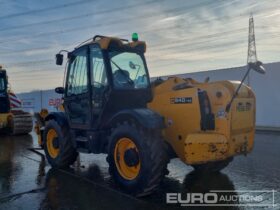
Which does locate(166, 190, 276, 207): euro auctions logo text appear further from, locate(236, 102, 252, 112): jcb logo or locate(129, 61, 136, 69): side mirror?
locate(129, 61, 136, 69): side mirror

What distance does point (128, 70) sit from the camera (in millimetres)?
6477

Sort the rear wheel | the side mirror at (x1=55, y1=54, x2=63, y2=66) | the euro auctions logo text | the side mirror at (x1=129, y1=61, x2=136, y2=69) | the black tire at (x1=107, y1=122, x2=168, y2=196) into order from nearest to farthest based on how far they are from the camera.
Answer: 1. the euro auctions logo text
2. the black tire at (x1=107, y1=122, x2=168, y2=196)
3. the rear wheel
4. the side mirror at (x1=129, y1=61, x2=136, y2=69)
5. the side mirror at (x1=55, y1=54, x2=63, y2=66)

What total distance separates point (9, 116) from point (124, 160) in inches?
378

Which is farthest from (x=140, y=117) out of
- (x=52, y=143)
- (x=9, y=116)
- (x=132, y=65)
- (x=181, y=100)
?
(x=9, y=116)

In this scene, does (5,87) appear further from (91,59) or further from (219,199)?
(219,199)

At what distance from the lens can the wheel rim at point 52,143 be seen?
7.54m

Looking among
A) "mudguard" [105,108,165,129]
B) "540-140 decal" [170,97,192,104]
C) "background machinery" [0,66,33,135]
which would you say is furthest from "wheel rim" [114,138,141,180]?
"background machinery" [0,66,33,135]

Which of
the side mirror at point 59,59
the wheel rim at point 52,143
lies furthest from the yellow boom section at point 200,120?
the wheel rim at point 52,143

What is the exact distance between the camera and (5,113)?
45.4 feet

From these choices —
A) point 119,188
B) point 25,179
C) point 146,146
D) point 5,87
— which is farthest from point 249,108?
point 5,87

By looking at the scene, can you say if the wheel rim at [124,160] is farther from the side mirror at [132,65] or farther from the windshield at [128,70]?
the side mirror at [132,65]

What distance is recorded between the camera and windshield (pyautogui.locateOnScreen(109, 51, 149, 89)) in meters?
6.27

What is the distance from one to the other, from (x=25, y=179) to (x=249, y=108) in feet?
13.8

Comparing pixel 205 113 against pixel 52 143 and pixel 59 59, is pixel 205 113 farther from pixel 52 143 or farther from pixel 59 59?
pixel 52 143
